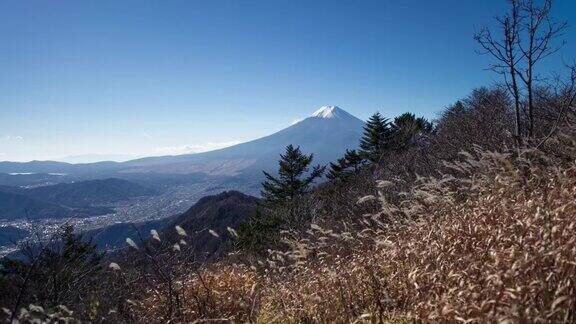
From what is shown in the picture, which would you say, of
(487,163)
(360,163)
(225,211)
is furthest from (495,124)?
(225,211)

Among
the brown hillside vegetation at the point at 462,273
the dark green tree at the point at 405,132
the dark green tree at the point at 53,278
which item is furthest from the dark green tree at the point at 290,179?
the brown hillside vegetation at the point at 462,273

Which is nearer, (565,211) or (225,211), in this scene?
(565,211)

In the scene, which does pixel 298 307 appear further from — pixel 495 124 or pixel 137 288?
pixel 495 124

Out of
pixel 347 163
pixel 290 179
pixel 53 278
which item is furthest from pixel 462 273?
pixel 347 163

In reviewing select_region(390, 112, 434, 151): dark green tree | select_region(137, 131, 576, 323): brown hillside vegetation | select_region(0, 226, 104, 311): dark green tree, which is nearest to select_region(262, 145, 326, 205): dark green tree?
select_region(390, 112, 434, 151): dark green tree

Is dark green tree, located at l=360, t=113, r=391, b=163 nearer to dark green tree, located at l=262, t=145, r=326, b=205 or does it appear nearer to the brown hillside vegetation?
dark green tree, located at l=262, t=145, r=326, b=205

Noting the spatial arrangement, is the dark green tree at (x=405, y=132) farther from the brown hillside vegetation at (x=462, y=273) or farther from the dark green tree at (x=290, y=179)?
the brown hillside vegetation at (x=462, y=273)

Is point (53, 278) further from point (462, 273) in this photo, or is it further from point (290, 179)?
point (290, 179)

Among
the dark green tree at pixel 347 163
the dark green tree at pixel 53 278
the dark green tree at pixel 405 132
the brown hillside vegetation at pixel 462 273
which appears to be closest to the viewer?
the brown hillside vegetation at pixel 462 273
